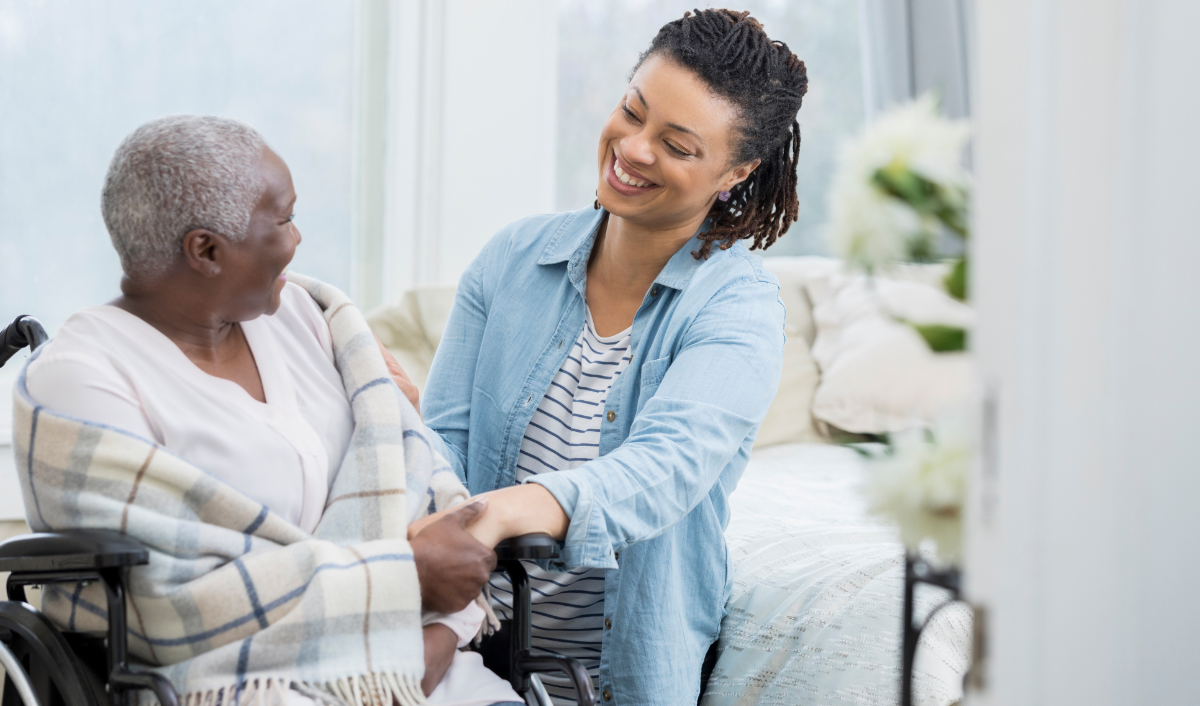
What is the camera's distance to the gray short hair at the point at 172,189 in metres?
1.04

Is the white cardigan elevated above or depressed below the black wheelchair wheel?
above

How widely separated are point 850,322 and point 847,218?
1976 mm

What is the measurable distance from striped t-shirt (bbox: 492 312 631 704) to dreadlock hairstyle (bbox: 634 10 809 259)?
23 centimetres

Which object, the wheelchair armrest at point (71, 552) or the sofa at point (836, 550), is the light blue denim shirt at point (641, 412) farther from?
the wheelchair armrest at point (71, 552)

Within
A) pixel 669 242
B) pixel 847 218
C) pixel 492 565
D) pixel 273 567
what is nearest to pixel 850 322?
pixel 669 242

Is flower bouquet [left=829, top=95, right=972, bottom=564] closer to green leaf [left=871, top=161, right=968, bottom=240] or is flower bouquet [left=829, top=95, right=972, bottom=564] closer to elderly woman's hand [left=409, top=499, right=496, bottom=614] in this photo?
green leaf [left=871, top=161, right=968, bottom=240]

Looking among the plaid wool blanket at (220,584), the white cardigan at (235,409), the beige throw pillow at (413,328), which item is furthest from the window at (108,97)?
the plaid wool blanket at (220,584)

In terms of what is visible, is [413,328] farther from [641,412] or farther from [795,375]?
[641,412]

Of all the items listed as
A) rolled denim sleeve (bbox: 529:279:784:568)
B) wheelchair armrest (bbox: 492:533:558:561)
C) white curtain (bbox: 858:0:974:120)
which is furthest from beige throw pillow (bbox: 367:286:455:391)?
white curtain (bbox: 858:0:974:120)

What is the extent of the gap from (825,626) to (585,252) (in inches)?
26.3

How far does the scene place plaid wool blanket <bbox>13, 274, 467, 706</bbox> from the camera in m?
0.97

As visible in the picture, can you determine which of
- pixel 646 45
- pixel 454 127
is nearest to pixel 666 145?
pixel 454 127

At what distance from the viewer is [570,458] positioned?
4.77ft

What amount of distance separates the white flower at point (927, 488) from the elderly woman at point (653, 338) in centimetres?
66
